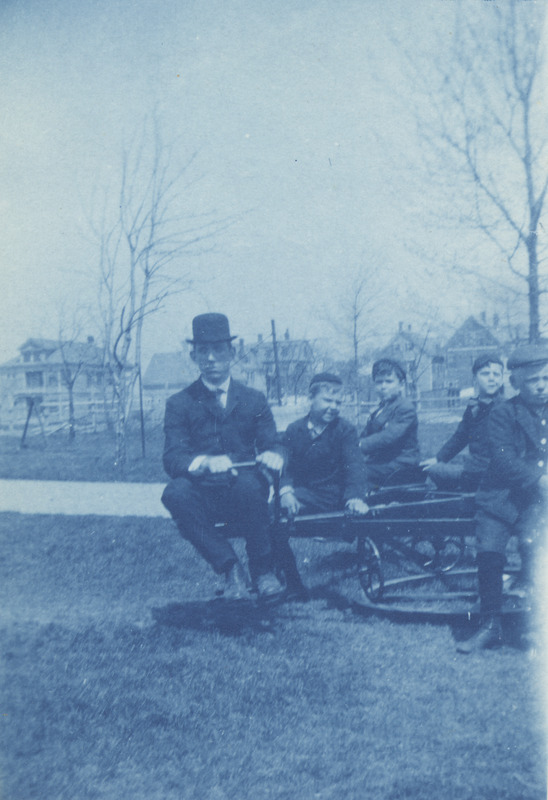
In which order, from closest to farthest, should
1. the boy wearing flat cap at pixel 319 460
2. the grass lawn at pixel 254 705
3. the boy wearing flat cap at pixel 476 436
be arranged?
the grass lawn at pixel 254 705 → the boy wearing flat cap at pixel 319 460 → the boy wearing flat cap at pixel 476 436

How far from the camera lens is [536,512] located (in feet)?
12.0

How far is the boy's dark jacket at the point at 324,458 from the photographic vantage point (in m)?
4.43

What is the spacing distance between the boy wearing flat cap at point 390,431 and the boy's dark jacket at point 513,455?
57.3 inches

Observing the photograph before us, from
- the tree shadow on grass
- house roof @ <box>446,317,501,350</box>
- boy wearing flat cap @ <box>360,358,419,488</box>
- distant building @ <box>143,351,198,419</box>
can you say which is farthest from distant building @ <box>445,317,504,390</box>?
distant building @ <box>143,351,198,419</box>

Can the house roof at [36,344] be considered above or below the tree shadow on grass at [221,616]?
above

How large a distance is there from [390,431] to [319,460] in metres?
0.86

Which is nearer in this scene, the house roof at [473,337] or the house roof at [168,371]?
the house roof at [473,337]

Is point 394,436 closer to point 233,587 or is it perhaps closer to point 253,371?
point 233,587

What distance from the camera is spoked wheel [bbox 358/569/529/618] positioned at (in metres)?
3.99

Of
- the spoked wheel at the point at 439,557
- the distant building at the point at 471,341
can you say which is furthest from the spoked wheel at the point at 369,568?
the distant building at the point at 471,341

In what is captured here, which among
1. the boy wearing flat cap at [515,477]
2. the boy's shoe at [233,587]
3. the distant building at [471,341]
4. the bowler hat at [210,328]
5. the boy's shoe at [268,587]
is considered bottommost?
the boy's shoe at [233,587]

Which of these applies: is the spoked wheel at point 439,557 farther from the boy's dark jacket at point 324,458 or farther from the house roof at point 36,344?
the house roof at point 36,344

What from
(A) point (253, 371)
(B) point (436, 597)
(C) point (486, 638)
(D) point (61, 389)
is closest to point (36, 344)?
(A) point (253, 371)

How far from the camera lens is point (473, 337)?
8492 mm
